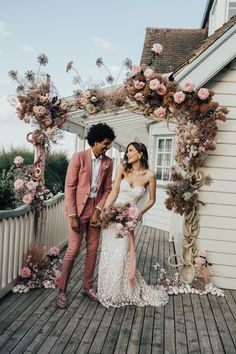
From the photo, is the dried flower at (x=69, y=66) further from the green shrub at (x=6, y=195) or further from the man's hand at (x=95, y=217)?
the man's hand at (x=95, y=217)

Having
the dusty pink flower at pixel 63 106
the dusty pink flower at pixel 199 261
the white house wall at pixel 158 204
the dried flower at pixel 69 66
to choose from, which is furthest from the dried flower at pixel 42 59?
the white house wall at pixel 158 204

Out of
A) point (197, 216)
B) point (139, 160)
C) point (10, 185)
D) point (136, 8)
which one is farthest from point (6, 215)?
point (136, 8)

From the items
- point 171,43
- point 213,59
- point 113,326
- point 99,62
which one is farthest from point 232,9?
point 113,326

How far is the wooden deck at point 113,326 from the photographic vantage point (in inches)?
157

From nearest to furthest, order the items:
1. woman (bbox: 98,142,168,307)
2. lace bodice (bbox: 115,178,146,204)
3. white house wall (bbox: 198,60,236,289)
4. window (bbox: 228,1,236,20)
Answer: woman (bbox: 98,142,168,307)
lace bodice (bbox: 115,178,146,204)
white house wall (bbox: 198,60,236,289)
window (bbox: 228,1,236,20)

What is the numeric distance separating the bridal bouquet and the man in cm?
12

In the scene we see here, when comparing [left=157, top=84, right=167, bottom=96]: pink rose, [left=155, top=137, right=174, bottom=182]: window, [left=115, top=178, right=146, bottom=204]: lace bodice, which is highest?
[left=157, top=84, right=167, bottom=96]: pink rose

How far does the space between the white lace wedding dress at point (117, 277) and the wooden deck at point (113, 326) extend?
0.13 m

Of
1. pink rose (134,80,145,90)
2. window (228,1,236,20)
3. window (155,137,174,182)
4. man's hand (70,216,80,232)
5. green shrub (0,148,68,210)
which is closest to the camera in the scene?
man's hand (70,216,80,232)

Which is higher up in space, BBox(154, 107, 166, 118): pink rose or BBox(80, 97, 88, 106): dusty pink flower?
BBox(80, 97, 88, 106): dusty pink flower

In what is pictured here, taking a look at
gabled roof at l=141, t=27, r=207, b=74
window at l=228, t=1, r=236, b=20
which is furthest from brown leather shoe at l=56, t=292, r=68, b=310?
gabled roof at l=141, t=27, r=207, b=74

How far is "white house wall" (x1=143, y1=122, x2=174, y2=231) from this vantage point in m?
11.2

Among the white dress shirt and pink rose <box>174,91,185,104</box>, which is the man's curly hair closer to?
the white dress shirt

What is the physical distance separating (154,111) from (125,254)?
192 centimetres
